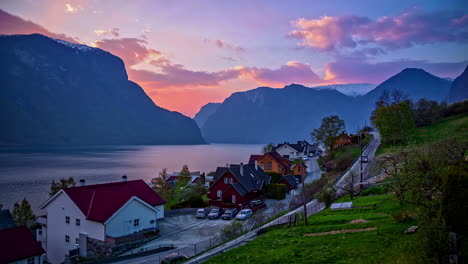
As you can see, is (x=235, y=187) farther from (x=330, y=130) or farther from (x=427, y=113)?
(x=427, y=113)

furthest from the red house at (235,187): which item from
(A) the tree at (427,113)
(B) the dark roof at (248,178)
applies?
(A) the tree at (427,113)

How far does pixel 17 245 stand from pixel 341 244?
29783 millimetres

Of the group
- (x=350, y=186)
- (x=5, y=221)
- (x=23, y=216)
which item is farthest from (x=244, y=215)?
(x=23, y=216)

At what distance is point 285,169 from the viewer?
75375mm

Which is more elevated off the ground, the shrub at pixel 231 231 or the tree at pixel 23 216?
the shrub at pixel 231 231

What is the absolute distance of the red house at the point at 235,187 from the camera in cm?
5119

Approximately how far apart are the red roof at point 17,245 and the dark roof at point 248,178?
29.1 metres

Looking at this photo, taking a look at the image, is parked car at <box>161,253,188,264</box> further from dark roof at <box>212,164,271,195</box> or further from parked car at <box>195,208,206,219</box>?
dark roof at <box>212,164,271,195</box>

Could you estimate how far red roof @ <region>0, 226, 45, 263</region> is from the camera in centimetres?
2820

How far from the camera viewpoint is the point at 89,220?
34.1 meters

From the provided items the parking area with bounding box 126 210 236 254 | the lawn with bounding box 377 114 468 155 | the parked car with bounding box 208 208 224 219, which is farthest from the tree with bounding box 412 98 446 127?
the parking area with bounding box 126 210 236 254

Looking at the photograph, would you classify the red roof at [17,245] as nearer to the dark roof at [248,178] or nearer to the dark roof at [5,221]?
the dark roof at [5,221]

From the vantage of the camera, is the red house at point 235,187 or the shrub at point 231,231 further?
the red house at point 235,187

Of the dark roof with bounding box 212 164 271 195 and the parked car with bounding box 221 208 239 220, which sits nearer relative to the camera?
the parked car with bounding box 221 208 239 220
